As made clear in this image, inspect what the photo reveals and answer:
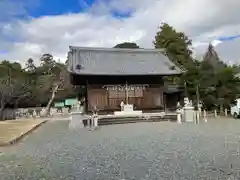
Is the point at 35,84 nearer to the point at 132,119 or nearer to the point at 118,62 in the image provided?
the point at 118,62

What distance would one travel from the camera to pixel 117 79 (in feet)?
82.2

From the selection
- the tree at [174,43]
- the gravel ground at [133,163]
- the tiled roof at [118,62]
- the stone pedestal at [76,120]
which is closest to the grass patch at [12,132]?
the stone pedestal at [76,120]

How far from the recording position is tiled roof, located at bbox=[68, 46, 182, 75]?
80.0 ft

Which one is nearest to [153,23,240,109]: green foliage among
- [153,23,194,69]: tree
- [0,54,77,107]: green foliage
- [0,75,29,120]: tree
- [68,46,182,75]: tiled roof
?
[68,46,182,75]: tiled roof

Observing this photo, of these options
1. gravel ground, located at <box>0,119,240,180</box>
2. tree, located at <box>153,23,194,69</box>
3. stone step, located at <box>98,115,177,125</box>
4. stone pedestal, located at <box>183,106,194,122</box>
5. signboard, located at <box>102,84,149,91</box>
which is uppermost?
tree, located at <box>153,23,194,69</box>

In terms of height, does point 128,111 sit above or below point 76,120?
above

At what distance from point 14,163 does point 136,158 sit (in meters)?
2.94

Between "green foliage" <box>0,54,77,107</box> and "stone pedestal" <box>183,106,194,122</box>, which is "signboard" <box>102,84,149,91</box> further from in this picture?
"green foliage" <box>0,54,77,107</box>

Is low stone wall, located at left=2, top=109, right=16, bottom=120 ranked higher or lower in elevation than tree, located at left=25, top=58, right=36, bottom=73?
lower

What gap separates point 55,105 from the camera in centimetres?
5075

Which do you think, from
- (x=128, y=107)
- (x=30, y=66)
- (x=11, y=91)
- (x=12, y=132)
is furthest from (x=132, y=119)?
(x=30, y=66)

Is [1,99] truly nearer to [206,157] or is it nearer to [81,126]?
[81,126]

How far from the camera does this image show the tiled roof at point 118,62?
80.0 feet

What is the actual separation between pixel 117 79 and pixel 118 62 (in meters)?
2.41
